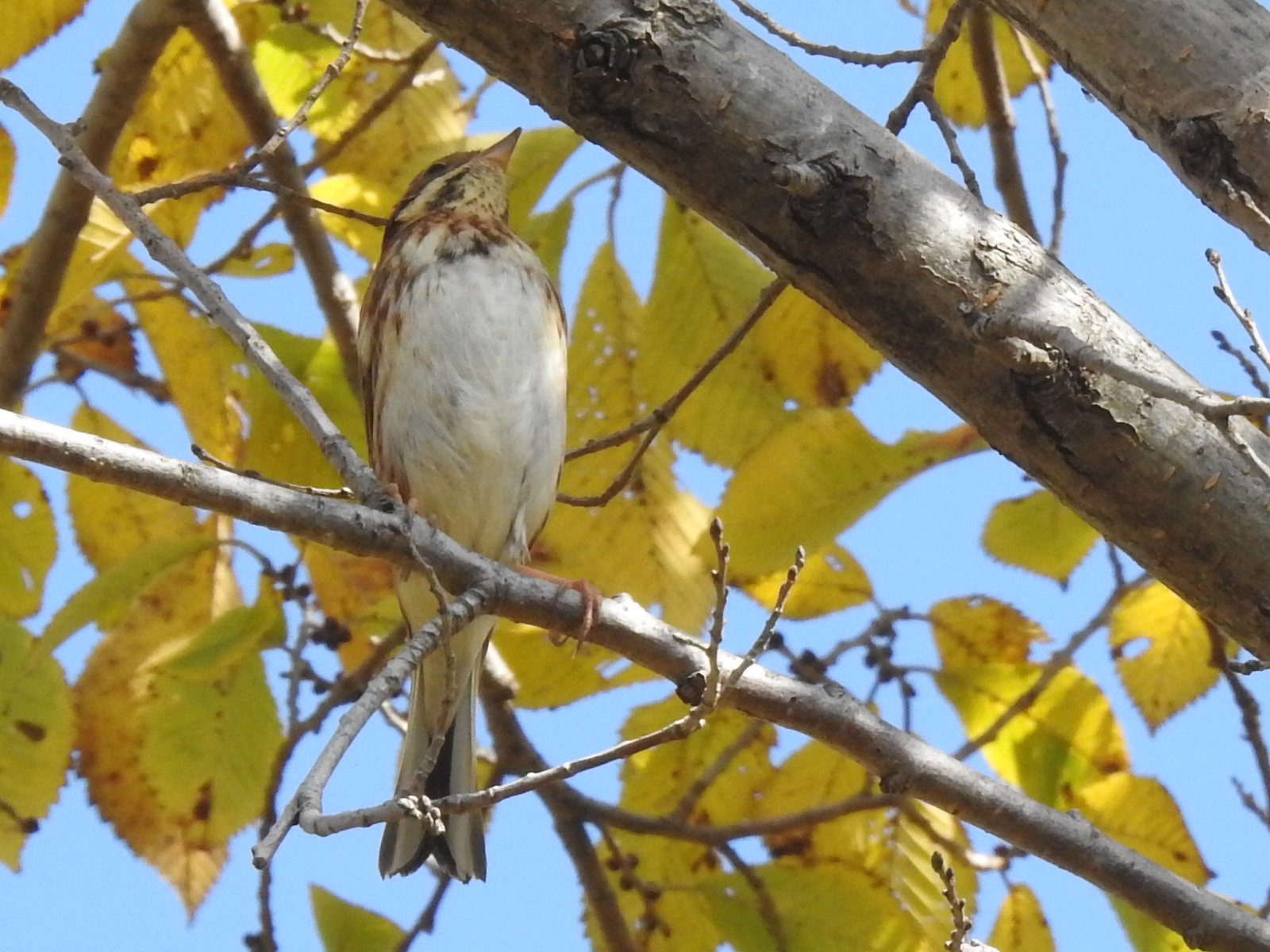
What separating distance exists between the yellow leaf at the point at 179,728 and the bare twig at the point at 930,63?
1581mm

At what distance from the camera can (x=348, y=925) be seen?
10.5 feet

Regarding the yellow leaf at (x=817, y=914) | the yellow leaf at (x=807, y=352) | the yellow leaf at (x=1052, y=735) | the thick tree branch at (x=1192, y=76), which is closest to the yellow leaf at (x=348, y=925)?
the yellow leaf at (x=817, y=914)

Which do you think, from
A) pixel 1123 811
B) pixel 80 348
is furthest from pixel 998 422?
pixel 80 348

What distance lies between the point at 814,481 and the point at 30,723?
63.8 inches

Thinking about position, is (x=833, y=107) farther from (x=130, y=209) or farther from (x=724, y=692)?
(x=130, y=209)

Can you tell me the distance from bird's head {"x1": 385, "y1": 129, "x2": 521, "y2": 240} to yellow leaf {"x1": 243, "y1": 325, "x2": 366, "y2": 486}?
652 mm

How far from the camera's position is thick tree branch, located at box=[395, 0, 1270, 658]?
2172 millimetres

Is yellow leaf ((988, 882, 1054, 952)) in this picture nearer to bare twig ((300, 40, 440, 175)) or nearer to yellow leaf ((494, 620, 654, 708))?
yellow leaf ((494, 620, 654, 708))

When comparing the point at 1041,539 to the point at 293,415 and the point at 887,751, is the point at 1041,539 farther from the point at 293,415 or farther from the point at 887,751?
the point at 293,415

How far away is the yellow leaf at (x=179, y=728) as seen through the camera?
10.5 feet

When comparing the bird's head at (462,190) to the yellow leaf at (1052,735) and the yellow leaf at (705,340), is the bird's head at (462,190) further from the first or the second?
the yellow leaf at (1052,735)

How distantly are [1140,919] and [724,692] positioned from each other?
3.54ft

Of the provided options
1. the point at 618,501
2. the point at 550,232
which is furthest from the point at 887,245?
the point at 550,232

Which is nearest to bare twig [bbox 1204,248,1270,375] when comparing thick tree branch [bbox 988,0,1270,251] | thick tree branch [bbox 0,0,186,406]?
thick tree branch [bbox 988,0,1270,251]
